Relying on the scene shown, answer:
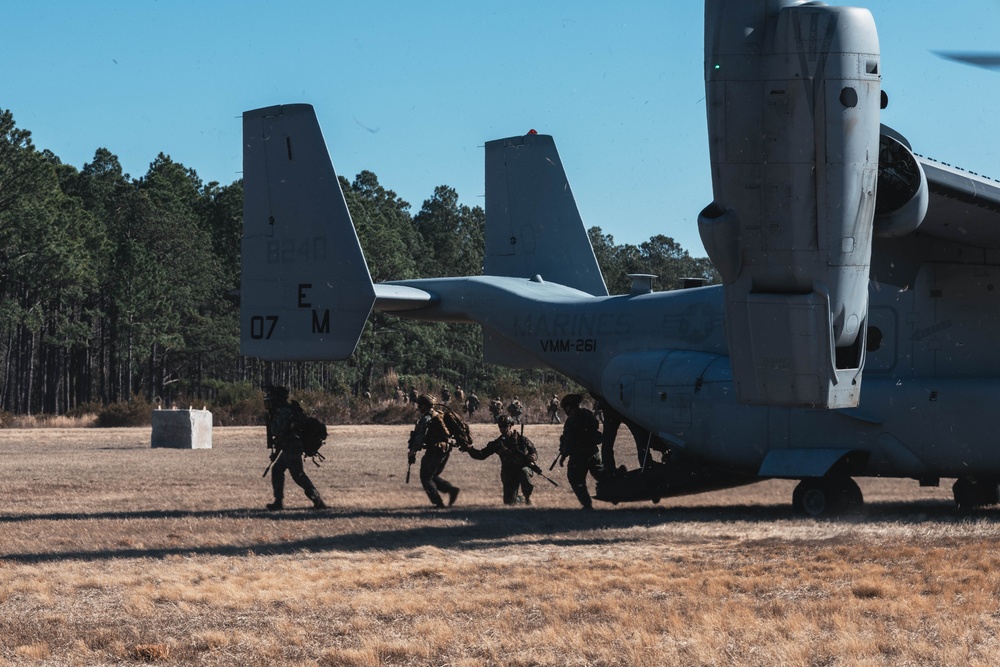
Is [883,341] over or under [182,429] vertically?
over

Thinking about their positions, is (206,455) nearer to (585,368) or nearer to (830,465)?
(585,368)

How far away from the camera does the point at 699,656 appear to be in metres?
7.14

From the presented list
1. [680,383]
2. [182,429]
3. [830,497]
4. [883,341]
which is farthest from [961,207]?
[182,429]

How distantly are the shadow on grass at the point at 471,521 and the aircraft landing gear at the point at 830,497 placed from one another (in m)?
0.21

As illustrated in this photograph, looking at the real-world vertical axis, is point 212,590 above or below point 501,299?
below

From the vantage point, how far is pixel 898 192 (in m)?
11.0

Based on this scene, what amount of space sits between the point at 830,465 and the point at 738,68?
19.8ft

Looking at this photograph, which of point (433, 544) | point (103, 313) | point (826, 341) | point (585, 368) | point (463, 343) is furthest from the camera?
point (463, 343)

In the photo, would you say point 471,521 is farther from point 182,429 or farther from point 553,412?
point 553,412

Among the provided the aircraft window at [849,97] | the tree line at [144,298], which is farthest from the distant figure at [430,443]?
the tree line at [144,298]

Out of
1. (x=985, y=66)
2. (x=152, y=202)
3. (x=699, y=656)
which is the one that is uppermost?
(x=152, y=202)

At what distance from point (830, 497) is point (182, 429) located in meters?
18.9

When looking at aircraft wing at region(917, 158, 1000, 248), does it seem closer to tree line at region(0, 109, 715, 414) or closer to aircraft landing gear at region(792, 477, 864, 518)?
aircraft landing gear at region(792, 477, 864, 518)

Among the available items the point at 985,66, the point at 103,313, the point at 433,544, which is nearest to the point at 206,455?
the point at 433,544
